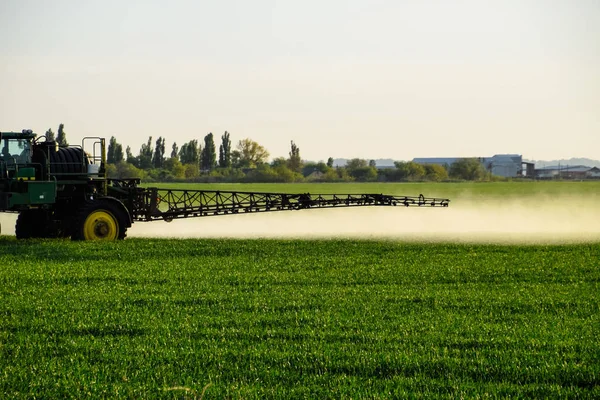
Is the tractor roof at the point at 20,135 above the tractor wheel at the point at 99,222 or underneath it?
above

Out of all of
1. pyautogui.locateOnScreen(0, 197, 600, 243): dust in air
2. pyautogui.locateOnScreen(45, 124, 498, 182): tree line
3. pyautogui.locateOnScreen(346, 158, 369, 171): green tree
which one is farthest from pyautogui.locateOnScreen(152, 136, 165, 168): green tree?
pyautogui.locateOnScreen(0, 197, 600, 243): dust in air

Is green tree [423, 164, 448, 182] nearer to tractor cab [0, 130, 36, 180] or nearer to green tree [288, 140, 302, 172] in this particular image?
green tree [288, 140, 302, 172]

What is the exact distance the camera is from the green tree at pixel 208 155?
14500 centimetres

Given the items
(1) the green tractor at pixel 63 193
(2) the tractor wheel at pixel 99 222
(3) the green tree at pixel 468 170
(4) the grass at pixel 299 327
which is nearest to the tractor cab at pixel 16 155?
(1) the green tractor at pixel 63 193

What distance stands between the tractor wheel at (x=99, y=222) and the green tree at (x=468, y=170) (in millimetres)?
139677

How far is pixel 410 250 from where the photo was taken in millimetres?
26719

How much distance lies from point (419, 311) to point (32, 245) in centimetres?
1578

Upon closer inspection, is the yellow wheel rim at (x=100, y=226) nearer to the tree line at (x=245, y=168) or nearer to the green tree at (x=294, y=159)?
the tree line at (x=245, y=168)

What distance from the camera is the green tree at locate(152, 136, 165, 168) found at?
136 metres

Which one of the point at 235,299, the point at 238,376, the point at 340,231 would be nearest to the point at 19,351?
the point at 238,376

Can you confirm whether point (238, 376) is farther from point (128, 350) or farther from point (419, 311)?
point (419, 311)

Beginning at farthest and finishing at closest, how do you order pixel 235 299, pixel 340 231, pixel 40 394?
pixel 340 231 < pixel 235 299 < pixel 40 394

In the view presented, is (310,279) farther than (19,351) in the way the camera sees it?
Yes

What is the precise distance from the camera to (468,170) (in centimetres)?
16350
